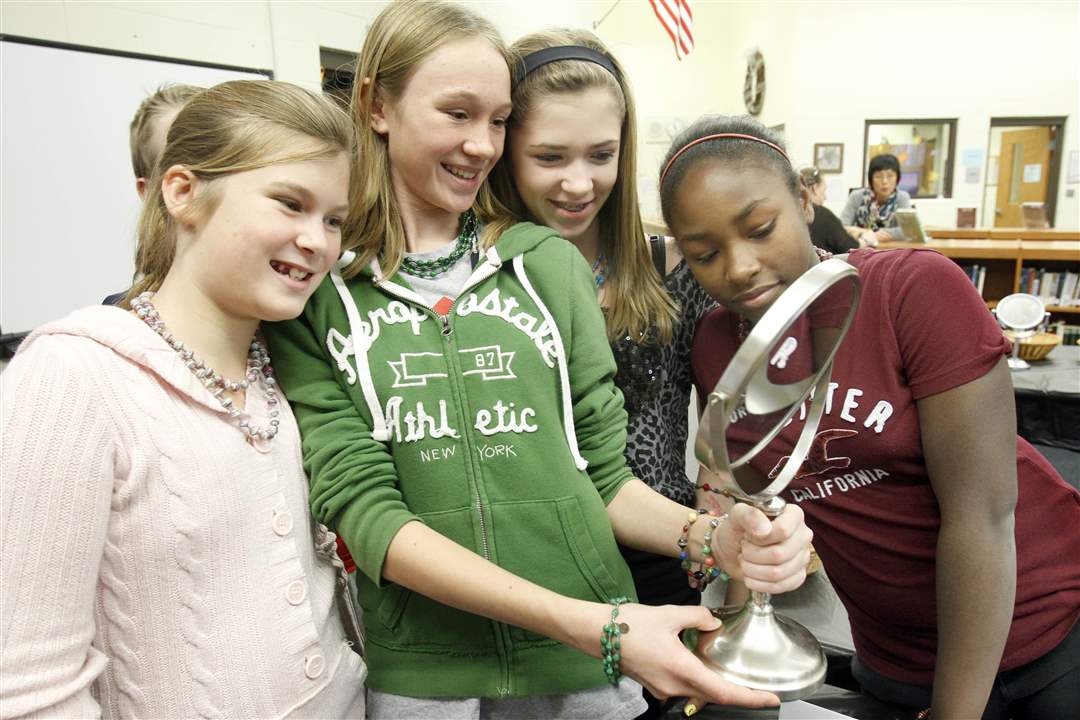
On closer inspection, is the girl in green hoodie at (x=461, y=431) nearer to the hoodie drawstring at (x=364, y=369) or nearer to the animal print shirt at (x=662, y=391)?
the hoodie drawstring at (x=364, y=369)

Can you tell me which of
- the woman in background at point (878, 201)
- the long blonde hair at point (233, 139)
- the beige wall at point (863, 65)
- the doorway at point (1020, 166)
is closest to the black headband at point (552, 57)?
the long blonde hair at point (233, 139)

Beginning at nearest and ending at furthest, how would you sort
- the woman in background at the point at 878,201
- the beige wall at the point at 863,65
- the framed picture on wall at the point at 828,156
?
the woman in background at the point at 878,201, the beige wall at the point at 863,65, the framed picture on wall at the point at 828,156

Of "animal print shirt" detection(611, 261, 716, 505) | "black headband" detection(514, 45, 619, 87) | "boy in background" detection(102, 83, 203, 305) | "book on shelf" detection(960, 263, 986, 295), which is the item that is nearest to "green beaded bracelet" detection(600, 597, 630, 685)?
"animal print shirt" detection(611, 261, 716, 505)

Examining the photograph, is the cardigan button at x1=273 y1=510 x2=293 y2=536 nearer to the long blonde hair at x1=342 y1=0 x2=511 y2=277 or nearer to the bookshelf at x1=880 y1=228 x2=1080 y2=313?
the long blonde hair at x1=342 y1=0 x2=511 y2=277

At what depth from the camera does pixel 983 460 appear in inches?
41.4

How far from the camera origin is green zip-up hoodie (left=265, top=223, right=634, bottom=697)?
1.03 metres

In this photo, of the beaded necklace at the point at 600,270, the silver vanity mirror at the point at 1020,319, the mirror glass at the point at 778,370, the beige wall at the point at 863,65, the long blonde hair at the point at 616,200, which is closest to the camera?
the mirror glass at the point at 778,370

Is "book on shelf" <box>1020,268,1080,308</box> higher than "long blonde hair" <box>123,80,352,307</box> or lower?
lower

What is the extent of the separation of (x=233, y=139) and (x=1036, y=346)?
3.71 m

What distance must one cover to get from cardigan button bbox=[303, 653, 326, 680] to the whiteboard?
3041 mm

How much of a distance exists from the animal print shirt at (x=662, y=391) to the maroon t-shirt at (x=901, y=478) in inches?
3.6

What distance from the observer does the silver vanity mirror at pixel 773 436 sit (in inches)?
28.2

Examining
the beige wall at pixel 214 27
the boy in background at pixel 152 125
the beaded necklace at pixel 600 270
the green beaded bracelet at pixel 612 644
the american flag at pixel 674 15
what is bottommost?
the green beaded bracelet at pixel 612 644

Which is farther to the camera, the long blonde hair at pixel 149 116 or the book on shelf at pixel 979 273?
the book on shelf at pixel 979 273
